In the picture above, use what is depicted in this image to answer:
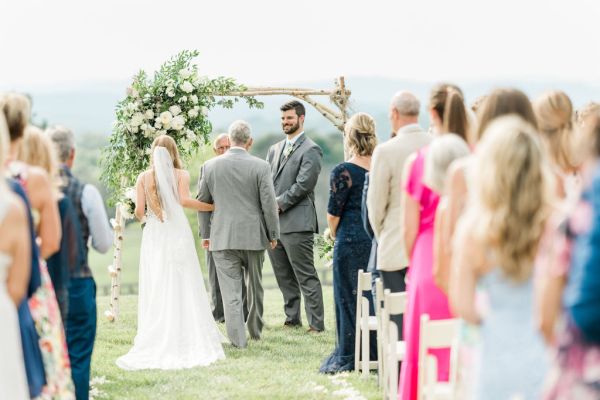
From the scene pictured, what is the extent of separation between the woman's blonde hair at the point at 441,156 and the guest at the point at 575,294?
170 cm

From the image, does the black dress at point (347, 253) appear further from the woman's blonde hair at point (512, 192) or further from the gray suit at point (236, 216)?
the woman's blonde hair at point (512, 192)

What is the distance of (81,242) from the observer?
235 inches

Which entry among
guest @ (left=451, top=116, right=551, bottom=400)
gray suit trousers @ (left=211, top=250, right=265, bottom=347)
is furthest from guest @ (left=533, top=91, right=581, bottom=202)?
gray suit trousers @ (left=211, top=250, right=265, bottom=347)

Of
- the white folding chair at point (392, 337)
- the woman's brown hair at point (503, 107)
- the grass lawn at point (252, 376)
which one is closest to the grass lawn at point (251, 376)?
the grass lawn at point (252, 376)

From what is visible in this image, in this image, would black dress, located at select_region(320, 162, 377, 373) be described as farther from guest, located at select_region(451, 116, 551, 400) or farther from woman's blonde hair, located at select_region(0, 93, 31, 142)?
guest, located at select_region(451, 116, 551, 400)

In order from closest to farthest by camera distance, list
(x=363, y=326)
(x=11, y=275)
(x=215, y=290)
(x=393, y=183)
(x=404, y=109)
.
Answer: (x=11, y=275)
(x=404, y=109)
(x=393, y=183)
(x=363, y=326)
(x=215, y=290)

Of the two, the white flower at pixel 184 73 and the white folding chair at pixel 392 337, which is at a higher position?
the white flower at pixel 184 73

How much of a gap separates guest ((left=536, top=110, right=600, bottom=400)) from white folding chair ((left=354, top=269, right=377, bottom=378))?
451cm

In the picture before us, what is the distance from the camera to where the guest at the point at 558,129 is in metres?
5.70

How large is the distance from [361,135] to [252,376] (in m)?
2.20

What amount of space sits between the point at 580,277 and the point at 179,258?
6.84m

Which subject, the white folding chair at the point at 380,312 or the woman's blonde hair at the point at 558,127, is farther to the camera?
the white folding chair at the point at 380,312

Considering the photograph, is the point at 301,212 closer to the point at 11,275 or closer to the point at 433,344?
the point at 433,344

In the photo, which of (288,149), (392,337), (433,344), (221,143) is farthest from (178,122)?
(433,344)
